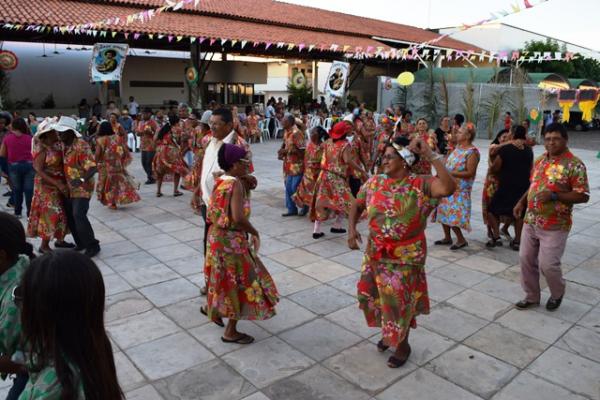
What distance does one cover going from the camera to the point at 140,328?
3.92 m

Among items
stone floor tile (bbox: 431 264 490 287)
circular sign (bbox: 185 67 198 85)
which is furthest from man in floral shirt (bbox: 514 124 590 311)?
circular sign (bbox: 185 67 198 85)

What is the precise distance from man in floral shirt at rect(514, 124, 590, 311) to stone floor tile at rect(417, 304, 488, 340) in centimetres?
66

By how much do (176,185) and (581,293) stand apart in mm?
6644

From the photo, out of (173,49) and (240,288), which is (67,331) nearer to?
(240,288)

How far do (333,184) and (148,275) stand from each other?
8.44 feet

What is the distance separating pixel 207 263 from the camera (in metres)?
3.60

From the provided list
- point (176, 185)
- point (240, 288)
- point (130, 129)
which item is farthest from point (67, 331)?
point (130, 129)

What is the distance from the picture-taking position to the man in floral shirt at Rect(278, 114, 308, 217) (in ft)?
24.2

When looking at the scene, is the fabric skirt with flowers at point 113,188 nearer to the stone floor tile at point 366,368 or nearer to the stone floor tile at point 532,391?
the stone floor tile at point 366,368

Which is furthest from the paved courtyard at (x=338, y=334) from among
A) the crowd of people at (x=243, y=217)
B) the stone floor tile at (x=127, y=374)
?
the crowd of people at (x=243, y=217)

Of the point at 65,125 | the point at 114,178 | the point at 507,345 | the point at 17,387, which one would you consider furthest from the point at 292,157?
the point at 17,387

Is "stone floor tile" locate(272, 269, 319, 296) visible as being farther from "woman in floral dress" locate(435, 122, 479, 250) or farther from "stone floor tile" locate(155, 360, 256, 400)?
"woman in floral dress" locate(435, 122, 479, 250)

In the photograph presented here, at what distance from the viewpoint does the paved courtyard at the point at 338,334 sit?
3139mm

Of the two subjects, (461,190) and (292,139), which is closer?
(461,190)
